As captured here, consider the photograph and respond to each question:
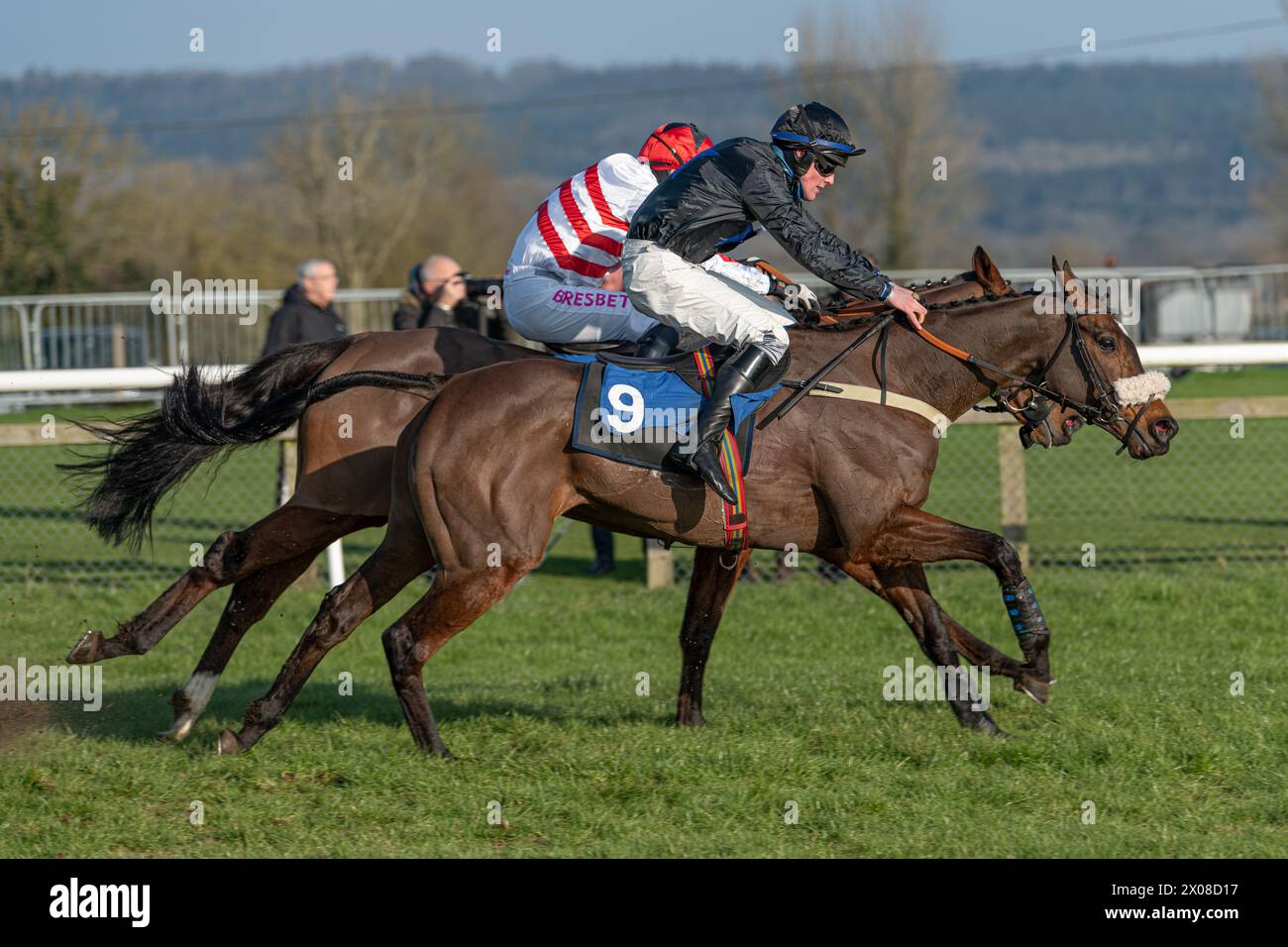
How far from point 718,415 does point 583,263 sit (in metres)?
1.22

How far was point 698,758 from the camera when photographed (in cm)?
526

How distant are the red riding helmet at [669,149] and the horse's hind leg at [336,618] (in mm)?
1845

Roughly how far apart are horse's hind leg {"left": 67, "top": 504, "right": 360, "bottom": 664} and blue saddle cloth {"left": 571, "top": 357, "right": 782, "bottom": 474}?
4.24ft

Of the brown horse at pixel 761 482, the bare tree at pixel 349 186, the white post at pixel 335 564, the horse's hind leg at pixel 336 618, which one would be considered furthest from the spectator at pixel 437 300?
the bare tree at pixel 349 186

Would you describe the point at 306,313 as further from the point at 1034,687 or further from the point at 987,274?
the point at 1034,687

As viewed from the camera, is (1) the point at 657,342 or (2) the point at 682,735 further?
(2) the point at 682,735

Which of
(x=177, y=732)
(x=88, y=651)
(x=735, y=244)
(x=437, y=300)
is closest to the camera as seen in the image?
(x=735, y=244)

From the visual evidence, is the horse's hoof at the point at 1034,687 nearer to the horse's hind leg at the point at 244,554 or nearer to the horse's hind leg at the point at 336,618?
the horse's hind leg at the point at 336,618

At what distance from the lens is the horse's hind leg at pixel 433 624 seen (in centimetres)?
519

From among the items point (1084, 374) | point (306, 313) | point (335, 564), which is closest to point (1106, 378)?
point (1084, 374)

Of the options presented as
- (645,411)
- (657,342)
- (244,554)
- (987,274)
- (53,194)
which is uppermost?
(53,194)

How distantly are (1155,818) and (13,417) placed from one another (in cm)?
857

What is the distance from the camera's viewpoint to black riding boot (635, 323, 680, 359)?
18.1 feet
